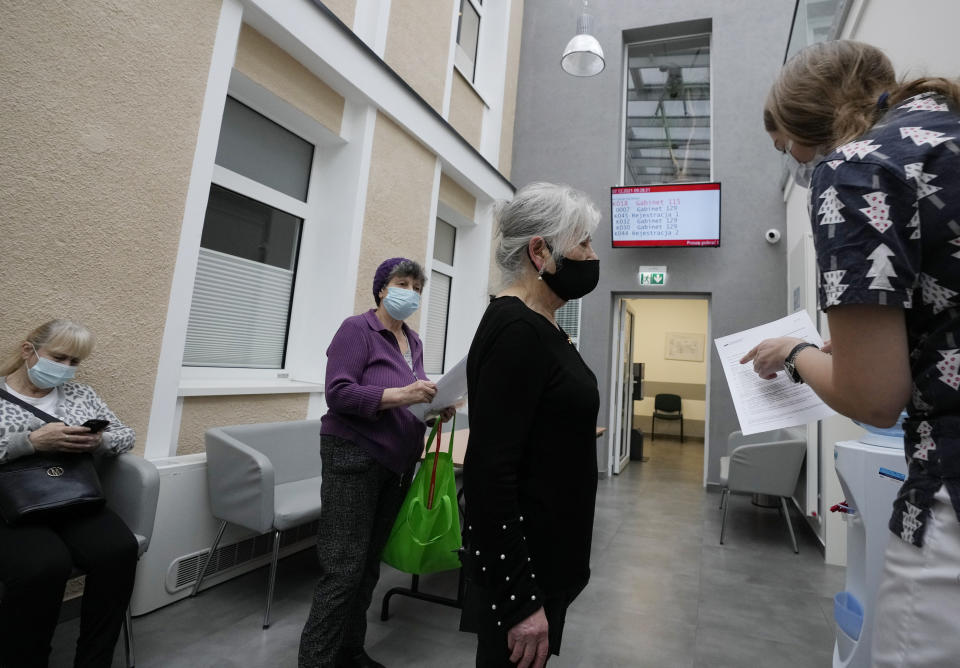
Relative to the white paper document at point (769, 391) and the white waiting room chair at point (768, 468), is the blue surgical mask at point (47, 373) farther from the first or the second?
the white waiting room chair at point (768, 468)

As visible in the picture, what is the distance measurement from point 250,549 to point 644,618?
2175 millimetres

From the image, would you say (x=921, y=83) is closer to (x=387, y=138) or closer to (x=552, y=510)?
(x=552, y=510)

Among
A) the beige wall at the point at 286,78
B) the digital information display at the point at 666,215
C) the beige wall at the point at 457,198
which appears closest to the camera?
the beige wall at the point at 286,78

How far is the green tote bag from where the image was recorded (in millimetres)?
1801

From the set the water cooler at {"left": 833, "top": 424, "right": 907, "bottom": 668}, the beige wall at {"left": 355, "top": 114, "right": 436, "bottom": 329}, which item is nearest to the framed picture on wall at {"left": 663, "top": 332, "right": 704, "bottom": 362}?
the beige wall at {"left": 355, "top": 114, "right": 436, "bottom": 329}

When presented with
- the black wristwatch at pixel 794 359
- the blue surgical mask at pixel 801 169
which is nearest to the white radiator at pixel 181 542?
the black wristwatch at pixel 794 359

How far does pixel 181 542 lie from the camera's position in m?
2.43

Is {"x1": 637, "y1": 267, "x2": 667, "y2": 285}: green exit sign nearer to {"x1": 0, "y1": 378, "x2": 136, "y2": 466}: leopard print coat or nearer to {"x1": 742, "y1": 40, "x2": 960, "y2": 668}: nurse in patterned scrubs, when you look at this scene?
{"x1": 0, "y1": 378, "x2": 136, "y2": 466}: leopard print coat

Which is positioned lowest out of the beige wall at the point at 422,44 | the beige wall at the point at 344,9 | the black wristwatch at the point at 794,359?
the black wristwatch at the point at 794,359

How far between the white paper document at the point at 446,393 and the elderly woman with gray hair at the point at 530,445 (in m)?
0.56

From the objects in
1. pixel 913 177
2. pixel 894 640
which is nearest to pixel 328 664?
pixel 894 640

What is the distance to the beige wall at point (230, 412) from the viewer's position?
8.71ft

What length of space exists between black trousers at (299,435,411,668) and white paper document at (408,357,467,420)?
251 millimetres

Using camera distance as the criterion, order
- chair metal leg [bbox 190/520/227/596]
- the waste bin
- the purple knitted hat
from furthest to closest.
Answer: the waste bin
chair metal leg [bbox 190/520/227/596]
the purple knitted hat
